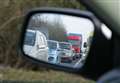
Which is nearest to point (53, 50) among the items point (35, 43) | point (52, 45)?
point (52, 45)

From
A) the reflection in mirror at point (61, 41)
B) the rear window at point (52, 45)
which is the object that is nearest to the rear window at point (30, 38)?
the reflection in mirror at point (61, 41)

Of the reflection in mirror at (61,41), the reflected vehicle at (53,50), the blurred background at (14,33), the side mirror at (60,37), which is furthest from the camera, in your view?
the blurred background at (14,33)

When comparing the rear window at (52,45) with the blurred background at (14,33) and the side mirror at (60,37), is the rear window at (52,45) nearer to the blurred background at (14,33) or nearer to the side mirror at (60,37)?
the side mirror at (60,37)

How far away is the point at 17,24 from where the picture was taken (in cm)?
1005

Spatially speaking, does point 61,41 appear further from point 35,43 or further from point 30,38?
point 35,43

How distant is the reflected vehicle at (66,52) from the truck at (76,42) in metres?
0.03

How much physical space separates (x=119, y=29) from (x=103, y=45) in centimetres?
22

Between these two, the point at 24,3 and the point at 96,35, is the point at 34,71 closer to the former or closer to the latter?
the point at 24,3

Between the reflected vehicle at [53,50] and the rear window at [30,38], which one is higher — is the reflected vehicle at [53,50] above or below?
below

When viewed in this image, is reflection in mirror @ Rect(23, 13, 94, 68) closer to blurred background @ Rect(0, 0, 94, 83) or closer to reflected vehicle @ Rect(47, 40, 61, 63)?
reflected vehicle @ Rect(47, 40, 61, 63)

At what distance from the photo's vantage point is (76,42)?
226 centimetres

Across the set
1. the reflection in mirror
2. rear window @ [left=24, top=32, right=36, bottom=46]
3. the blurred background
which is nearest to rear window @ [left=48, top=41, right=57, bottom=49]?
the reflection in mirror

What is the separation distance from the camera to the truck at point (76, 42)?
88.2 inches

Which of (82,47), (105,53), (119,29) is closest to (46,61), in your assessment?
(82,47)
